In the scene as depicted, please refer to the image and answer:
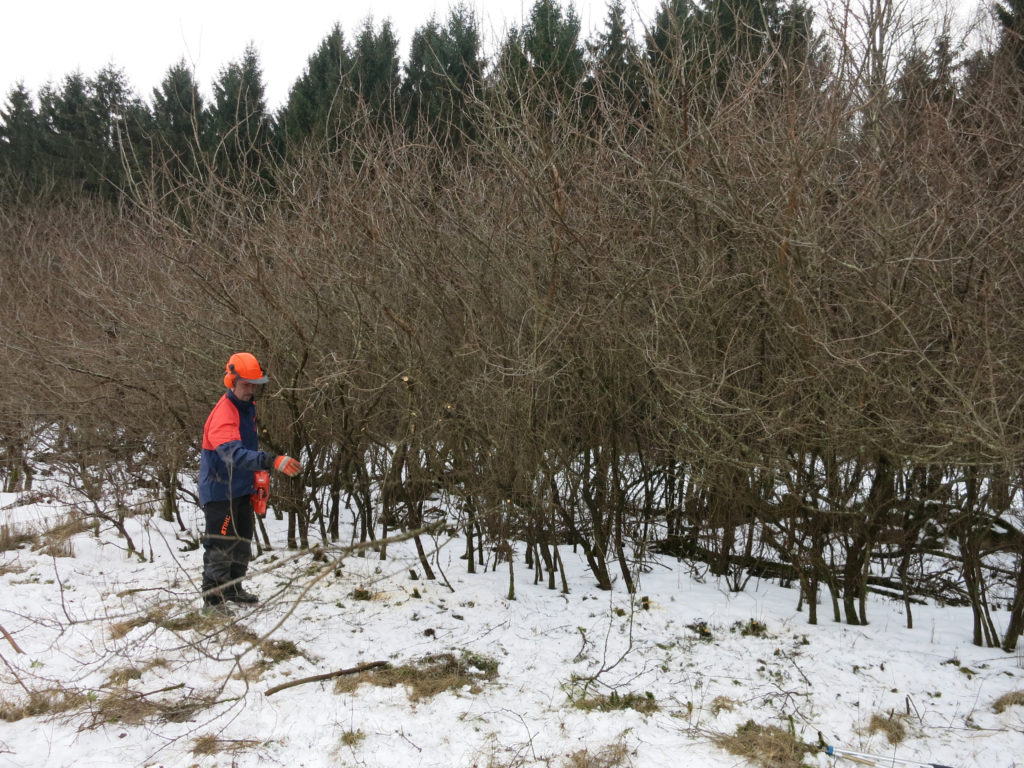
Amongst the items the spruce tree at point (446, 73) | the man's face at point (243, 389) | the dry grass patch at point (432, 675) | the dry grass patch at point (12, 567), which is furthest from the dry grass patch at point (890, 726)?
the dry grass patch at point (12, 567)

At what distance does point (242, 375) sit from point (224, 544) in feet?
3.84

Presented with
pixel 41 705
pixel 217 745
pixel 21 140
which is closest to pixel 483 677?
pixel 217 745

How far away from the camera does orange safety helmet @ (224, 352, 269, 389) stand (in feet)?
14.5

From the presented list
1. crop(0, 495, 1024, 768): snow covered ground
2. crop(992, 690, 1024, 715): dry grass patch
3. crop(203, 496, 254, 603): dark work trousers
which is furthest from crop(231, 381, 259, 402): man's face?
crop(992, 690, 1024, 715): dry grass patch

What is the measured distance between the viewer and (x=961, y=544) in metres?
4.51

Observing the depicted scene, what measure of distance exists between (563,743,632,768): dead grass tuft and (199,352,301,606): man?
229 centimetres

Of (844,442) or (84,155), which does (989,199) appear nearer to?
(844,442)

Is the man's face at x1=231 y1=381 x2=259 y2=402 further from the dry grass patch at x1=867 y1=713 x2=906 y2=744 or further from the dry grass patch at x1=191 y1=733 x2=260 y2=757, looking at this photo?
the dry grass patch at x1=867 y1=713 x2=906 y2=744

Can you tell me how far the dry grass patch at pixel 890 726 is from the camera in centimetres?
353

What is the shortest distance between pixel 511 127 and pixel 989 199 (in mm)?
2831

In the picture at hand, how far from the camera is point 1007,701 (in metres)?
3.79

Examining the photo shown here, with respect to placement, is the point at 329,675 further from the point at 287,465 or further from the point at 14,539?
the point at 14,539

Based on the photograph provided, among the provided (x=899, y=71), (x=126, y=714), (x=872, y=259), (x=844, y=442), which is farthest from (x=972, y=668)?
(x=126, y=714)

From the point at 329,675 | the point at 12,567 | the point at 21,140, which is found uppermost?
the point at 21,140
